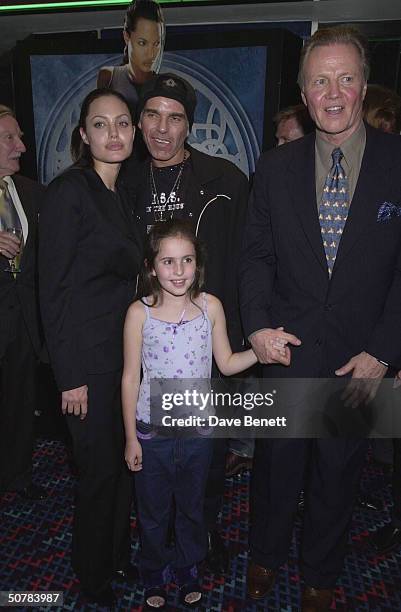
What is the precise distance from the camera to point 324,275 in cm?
175

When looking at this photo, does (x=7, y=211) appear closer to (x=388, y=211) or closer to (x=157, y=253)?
(x=157, y=253)

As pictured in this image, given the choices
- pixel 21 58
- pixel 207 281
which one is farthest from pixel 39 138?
pixel 207 281

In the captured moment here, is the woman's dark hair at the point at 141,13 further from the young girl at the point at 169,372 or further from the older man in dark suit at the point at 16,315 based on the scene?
the young girl at the point at 169,372

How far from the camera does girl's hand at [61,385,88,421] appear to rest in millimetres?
1730

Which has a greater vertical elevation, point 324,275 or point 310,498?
point 324,275

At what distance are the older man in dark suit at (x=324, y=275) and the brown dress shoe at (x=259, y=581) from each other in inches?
6.0

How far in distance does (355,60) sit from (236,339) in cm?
118

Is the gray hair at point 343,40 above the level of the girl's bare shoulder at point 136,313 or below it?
above

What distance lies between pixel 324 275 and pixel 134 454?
972 mm

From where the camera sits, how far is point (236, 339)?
2219 millimetres

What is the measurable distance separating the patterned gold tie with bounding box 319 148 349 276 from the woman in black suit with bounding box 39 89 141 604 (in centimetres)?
69

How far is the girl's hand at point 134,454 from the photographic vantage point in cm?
186

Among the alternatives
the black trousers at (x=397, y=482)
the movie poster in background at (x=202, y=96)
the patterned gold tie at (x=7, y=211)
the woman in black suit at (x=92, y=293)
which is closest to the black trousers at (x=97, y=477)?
the woman in black suit at (x=92, y=293)

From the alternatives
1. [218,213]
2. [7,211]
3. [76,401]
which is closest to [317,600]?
[76,401]
